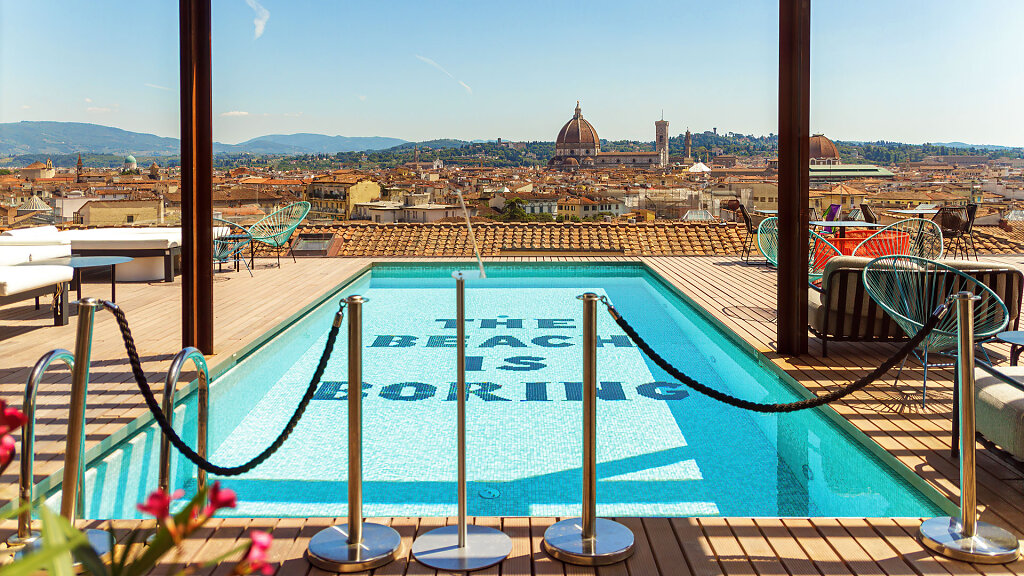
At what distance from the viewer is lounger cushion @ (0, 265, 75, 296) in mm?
5184

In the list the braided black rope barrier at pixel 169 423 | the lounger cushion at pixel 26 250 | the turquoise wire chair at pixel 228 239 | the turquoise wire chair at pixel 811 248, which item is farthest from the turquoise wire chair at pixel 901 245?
the lounger cushion at pixel 26 250

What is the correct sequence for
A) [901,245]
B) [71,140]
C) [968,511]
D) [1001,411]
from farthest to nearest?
1. [71,140]
2. [901,245]
3. [1001,411]
4. [968,511]

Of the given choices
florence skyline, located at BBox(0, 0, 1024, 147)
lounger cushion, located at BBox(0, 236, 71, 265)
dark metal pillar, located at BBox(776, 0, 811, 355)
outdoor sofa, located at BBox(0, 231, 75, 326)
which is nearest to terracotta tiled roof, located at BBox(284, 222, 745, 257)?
florence skyline, located at BBox(0, 0, 1024, 147)

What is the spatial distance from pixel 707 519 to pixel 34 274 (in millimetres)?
4862

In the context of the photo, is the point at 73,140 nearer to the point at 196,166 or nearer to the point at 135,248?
the point at 135,248

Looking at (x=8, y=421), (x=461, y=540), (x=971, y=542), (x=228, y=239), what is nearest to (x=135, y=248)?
(x=228, y=239)

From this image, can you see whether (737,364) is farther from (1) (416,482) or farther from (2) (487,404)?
(1) (416,482)

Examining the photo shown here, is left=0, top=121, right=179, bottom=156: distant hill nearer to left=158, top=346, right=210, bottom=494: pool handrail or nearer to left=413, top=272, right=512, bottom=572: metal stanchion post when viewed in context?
left=158, top=346, right=210, bottom=494: pool handrail

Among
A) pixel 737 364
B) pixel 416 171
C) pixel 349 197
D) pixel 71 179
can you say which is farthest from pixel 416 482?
pixel 416 171

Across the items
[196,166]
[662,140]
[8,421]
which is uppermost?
[662,140]

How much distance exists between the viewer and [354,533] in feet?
7.31

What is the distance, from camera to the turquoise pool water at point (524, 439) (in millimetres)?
3078

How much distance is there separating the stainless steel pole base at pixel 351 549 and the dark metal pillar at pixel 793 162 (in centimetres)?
302

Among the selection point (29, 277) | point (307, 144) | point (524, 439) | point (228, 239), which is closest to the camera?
point (524, 439)
